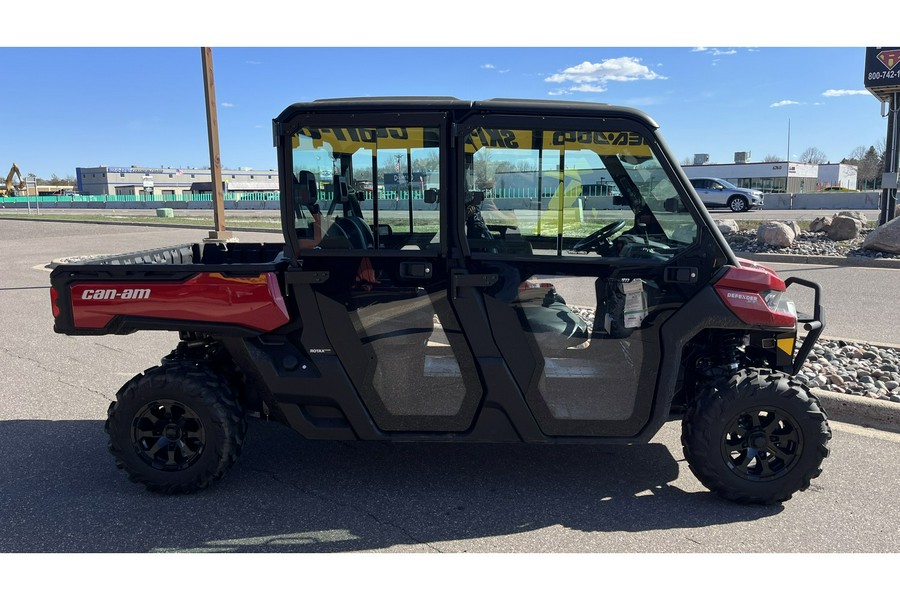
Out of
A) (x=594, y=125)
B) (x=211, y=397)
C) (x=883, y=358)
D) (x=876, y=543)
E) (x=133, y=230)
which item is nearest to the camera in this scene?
(x=876, y=543)

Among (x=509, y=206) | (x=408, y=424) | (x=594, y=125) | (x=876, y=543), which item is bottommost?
(x=876, y=543)

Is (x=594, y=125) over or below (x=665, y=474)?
over

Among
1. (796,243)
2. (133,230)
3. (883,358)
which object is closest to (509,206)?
(883,358)

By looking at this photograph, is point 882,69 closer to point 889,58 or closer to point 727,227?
point 889,58

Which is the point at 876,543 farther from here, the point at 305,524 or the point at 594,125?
the point at 305,524

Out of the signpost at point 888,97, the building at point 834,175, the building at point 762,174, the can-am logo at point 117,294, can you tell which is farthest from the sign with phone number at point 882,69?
the building at point 834,175

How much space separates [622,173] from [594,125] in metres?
0.30

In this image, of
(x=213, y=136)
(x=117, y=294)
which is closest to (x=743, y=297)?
(x=117, y=294)

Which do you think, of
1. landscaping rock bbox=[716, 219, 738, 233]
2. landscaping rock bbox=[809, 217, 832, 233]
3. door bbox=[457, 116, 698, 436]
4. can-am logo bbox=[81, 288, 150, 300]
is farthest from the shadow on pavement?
landscaping rock bbox=[809, 217, 832, 233]

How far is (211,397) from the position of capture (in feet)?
11.1

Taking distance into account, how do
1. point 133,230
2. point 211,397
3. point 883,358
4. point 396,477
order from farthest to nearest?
point 133,230
point 883,358
point 396,477
point 211,397

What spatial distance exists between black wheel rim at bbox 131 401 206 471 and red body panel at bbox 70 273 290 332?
53cm

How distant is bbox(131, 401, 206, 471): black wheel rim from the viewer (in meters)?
3.44

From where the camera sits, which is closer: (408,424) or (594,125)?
(594,125)
